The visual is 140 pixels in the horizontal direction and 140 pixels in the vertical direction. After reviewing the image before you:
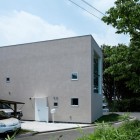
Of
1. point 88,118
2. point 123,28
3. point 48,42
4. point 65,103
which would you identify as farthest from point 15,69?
point 123,28

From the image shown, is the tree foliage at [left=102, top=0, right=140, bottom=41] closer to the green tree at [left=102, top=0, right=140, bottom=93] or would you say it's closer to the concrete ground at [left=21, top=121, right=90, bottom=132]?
the green tree at [left=102, top=0, right=140, bottom=93]

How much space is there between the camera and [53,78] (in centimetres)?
2869

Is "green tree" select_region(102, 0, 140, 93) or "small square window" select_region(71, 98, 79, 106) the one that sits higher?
"green tree" select_region(102, 0, 140, 93)

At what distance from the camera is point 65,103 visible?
91.1ft

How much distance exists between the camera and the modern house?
Answer: 2736 centimetres

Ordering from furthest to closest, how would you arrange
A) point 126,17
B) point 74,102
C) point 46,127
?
point 74,102 → point 46,127 → point 126,17

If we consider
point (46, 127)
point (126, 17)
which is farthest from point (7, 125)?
point (126, 17)

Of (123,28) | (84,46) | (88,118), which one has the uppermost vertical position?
(84,46)

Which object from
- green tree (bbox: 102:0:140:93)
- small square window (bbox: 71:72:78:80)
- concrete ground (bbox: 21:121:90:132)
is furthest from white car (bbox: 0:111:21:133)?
small square window (bbox: 71:72:78:80)

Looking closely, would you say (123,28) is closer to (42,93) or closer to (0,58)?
(42,93)

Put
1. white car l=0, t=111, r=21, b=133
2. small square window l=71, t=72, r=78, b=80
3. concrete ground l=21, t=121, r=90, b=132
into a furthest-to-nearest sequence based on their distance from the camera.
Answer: small square window l=71, t=72, r=78, b=80, concrete ground l=21, t=121, r=90, b=132, white car l=0, t=111, r=21, b=133

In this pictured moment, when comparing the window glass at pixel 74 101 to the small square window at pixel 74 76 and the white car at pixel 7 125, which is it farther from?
the white car at pixel 7 125

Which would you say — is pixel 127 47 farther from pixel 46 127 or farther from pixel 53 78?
pixel 53 78

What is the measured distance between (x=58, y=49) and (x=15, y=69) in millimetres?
5000
